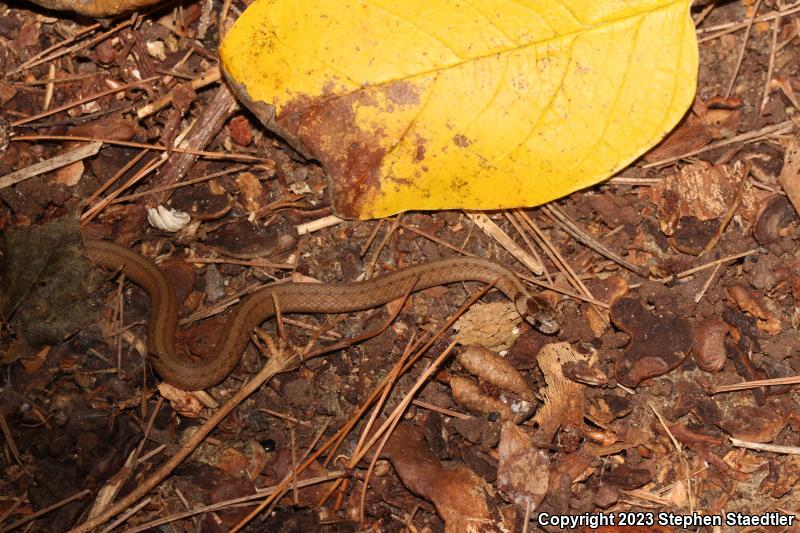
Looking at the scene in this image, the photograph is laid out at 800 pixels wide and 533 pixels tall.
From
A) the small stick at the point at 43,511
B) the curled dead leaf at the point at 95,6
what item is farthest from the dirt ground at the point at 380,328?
the curled dead leaf at the point at 95,6

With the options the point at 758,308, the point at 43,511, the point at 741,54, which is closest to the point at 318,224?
the point at 43,511

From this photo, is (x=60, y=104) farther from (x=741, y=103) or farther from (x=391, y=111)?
(x=741, y=103)

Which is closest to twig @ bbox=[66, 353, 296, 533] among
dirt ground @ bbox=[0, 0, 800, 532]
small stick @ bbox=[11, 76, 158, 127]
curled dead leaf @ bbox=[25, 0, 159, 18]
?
dirt ground @ bbox=[0, 0, 800, 532]

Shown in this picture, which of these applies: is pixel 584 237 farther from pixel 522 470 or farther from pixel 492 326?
pixel 522 470

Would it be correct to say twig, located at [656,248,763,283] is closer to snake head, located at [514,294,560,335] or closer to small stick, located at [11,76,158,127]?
snake head, located at [514,294,560,335]

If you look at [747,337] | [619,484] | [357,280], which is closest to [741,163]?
[747,337]
